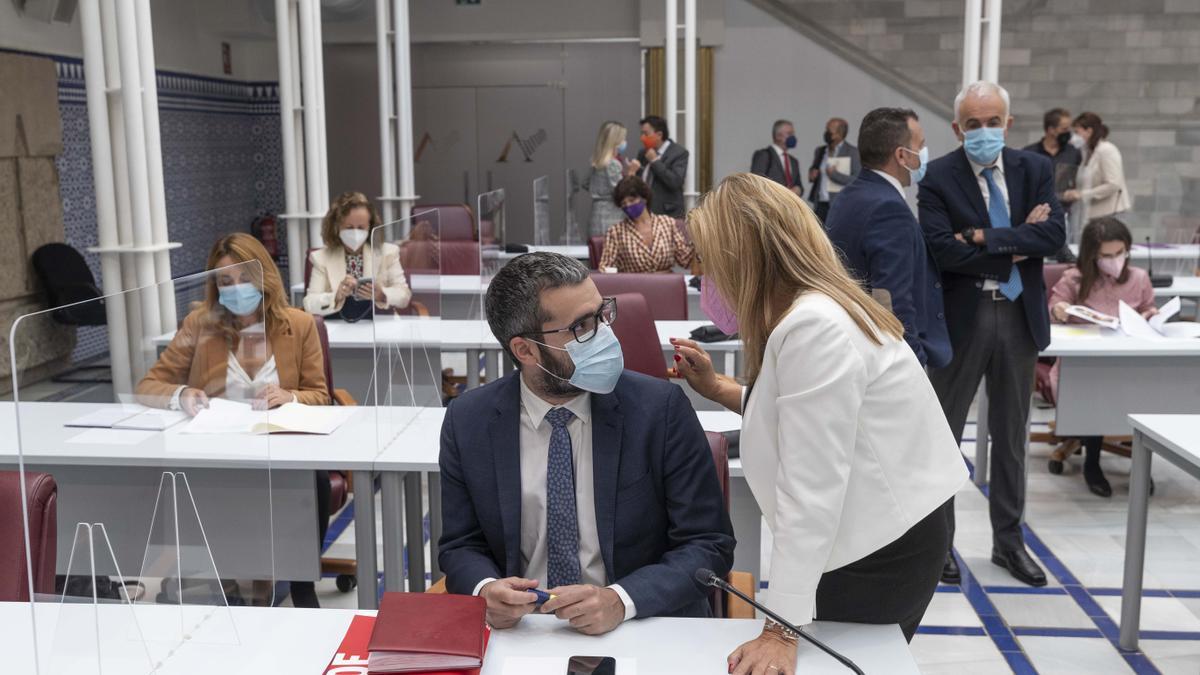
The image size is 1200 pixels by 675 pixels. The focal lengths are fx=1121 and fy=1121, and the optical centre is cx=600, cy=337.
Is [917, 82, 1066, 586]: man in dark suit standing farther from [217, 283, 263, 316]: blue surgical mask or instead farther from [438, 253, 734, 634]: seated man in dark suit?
[217, 283, 263, 316]: blue surgical mask

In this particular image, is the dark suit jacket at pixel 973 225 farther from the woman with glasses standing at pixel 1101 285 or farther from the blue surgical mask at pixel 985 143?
the woman with glasses standing at pixel 1101 285

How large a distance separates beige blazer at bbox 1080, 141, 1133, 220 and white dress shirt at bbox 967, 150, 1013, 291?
550 cm

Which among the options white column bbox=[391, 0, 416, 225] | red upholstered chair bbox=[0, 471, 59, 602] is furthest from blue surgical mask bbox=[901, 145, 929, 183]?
white column bbox=[391, 0, 416, 225]

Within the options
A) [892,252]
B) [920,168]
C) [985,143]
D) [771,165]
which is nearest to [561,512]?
[892,252]

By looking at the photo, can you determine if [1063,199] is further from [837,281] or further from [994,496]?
[837,281]

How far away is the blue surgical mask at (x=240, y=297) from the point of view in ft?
6.58

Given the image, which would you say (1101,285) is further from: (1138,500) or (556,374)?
(556,374)

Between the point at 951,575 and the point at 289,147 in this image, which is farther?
the point at 289,147

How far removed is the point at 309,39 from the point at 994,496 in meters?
5.32

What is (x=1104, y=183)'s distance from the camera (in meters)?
8.86

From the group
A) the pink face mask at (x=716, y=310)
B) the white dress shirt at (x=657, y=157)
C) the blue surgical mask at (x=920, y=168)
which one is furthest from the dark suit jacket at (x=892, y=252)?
the white dress shirt at (x=657, y=157)

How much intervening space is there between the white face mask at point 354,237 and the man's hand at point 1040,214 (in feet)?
8.93

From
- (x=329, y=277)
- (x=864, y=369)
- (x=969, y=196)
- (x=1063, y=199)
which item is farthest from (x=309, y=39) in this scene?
(x=864, y=369)

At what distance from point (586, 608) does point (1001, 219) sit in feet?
8.24
